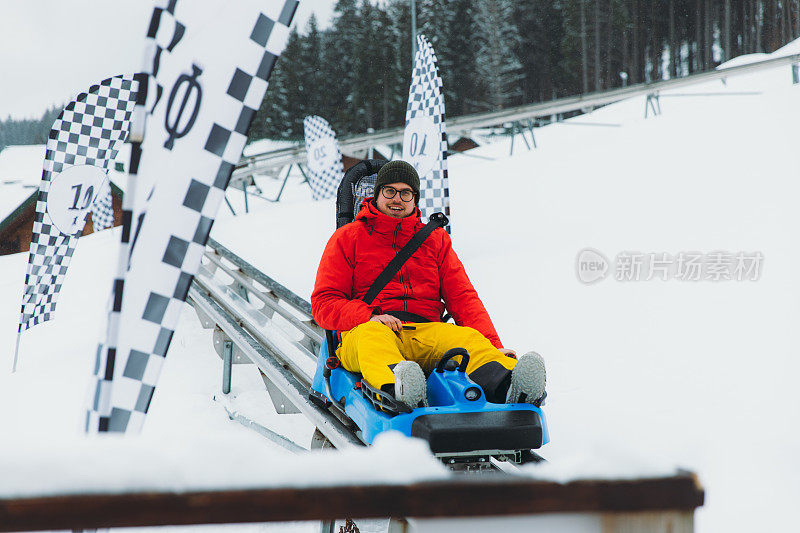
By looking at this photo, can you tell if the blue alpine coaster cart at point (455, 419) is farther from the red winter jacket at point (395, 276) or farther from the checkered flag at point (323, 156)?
the checkered flag at point (323, 156)

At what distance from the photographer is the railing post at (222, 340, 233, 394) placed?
432 cm

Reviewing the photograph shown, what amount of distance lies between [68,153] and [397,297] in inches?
134

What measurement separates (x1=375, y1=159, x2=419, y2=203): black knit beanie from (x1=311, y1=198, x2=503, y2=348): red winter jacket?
0.46ft

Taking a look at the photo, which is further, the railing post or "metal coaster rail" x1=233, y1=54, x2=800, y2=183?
"metal coaster rail" x1=233, y1=54, x2=800, y2=183

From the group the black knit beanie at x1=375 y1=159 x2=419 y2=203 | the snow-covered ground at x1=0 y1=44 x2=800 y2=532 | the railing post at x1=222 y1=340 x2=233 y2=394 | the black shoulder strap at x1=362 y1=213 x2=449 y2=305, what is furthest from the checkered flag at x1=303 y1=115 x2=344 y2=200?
the black shoulder strap at x1=362 y1=213 x2=449 y2=305

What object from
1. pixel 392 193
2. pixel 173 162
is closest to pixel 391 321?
pixel 392 193

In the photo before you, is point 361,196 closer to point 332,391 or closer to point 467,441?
point 332,391

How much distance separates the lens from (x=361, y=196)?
12.2 feet

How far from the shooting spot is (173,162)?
65.1 inches

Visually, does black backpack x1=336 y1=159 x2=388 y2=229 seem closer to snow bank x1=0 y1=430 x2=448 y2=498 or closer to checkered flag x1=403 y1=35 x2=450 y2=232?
checkered flag x1=403 y1=35 x2=450 y2=232

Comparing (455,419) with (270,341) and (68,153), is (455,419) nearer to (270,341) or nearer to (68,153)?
(270,341)

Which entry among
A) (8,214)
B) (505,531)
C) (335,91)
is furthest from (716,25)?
(505,531)

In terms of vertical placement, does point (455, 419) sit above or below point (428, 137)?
below

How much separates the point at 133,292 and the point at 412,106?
4324 millimetres
